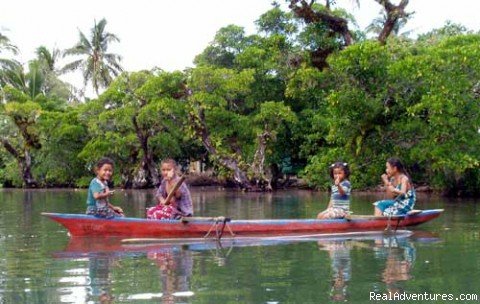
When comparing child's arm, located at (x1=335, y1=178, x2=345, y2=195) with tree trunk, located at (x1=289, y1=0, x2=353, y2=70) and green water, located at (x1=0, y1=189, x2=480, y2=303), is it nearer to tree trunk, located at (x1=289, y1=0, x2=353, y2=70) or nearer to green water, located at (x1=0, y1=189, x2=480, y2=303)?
A: green water, located at (x1=0, y1=189, x2=480, y2=303)

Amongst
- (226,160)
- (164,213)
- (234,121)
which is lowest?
(164,213)

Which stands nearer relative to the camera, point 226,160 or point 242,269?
point 242,269

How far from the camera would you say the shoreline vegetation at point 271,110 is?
65.8 feet

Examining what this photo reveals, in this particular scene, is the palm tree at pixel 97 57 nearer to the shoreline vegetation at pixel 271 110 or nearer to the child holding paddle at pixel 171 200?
the shoreline vegetation at pixel 271 110

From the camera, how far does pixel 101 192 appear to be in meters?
10.2

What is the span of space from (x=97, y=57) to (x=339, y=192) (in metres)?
29.8

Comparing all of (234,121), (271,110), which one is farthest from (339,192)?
(234,121)

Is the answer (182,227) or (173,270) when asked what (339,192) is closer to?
(182,227)

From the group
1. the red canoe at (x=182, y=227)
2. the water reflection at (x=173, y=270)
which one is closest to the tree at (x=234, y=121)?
the red canoe at (x=182, y=227)

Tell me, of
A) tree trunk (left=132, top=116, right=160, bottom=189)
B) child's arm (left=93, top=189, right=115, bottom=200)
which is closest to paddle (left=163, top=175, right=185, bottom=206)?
child's arm (left=93, top=189, right=115, bottom=200)

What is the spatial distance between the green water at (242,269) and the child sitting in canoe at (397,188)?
20.9 inches

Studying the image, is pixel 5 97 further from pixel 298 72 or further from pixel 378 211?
pixel 378 211

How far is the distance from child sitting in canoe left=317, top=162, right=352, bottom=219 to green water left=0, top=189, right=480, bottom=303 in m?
0.65

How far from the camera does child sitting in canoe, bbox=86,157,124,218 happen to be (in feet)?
33.3
